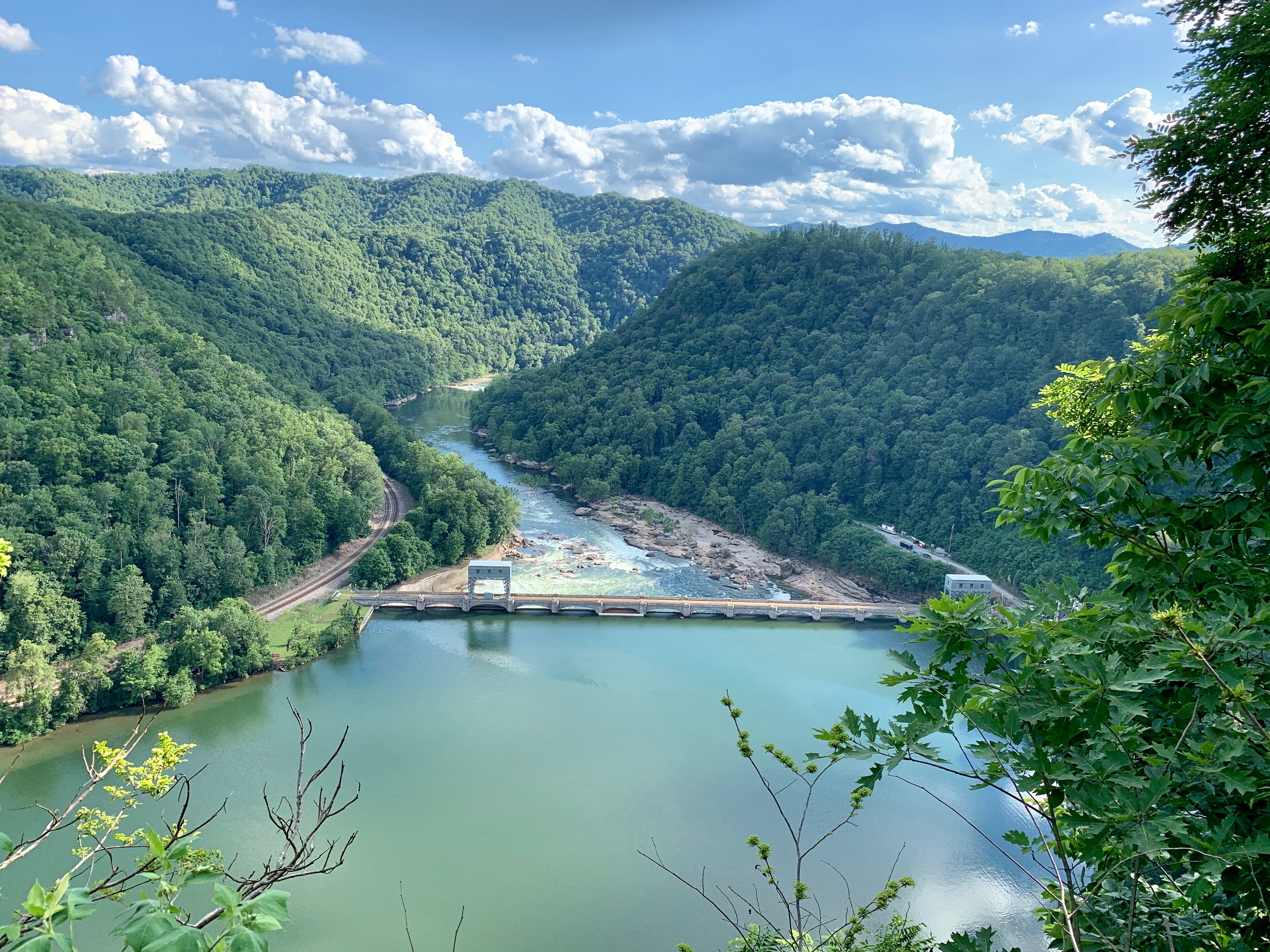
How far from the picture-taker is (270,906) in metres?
2.22

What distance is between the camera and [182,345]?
→ 139 ft

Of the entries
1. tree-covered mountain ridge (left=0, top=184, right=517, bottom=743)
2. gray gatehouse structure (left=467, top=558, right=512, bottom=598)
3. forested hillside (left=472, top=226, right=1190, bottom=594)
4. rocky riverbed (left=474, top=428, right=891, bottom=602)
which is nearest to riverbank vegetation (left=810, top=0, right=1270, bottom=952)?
tree-covered mountain ridge (left=0, top=184, right=517, bottom=743)

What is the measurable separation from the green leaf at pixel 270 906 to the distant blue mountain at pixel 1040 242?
4785 inches

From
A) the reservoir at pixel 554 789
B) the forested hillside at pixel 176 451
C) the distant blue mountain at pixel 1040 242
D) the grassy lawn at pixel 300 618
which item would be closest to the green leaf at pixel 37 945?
the forested hillside at pixel 176 451

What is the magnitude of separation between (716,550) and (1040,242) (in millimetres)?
133953

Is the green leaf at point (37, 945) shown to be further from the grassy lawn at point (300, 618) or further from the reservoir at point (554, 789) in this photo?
the grassy lawn at point (300, 618)

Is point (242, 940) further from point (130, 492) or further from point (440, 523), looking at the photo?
point (440, 523)

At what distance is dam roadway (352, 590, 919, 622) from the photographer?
33875mm

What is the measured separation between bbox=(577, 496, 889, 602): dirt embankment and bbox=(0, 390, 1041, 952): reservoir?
5.82 metres

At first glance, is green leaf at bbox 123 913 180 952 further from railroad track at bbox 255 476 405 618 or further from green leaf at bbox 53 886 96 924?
railroad track at bbox 255 476 405 618

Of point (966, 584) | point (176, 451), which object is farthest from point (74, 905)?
point (176, 451)

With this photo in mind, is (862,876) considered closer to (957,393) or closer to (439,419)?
(957,393)

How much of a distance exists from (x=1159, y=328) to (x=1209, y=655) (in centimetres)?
218

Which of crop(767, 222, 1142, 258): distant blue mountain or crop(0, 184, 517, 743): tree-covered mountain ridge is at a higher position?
crop(767, 222, 1142, 258): distant blue mountain
